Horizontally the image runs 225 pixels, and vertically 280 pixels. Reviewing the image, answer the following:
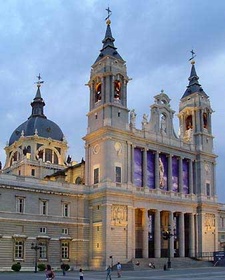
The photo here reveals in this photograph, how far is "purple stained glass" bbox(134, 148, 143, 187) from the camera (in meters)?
74.4

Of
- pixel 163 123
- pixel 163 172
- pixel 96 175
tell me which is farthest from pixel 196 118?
pixel 96 175

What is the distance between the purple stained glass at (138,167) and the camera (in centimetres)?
7444

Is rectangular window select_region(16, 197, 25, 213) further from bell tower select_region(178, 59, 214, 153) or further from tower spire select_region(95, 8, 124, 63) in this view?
bell tower select_region(178, 59, 214, 153)

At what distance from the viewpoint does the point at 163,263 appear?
A: 7038 centimetres

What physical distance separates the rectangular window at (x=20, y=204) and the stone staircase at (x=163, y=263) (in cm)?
1601

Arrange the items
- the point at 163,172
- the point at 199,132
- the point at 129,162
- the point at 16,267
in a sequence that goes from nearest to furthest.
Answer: the point at 16,267, the point at 129,162, the point at 163,172, the point at 199,132

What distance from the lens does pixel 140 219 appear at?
7562 cm

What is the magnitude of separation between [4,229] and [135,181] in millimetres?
22410

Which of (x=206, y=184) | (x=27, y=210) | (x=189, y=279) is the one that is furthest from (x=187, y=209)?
(x=189, y=279)

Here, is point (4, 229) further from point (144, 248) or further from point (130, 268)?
point (144, 248)

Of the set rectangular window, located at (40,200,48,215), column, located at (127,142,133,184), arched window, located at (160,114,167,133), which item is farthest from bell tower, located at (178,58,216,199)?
rectangular window, located at (40,200,48,215)

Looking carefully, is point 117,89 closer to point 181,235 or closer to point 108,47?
point 108,47

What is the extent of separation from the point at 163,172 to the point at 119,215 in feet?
45.1

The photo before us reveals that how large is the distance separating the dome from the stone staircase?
166ft
